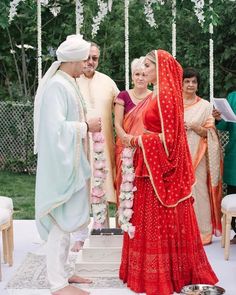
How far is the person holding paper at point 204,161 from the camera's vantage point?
251 inches

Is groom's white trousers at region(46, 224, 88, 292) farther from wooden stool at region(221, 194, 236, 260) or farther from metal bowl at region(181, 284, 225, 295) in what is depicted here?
wooden stool at region(221, 194, 236, 260)

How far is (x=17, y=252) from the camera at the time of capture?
247 inches

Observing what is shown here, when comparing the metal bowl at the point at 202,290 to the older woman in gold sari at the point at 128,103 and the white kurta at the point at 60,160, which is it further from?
the older woman in gold sari at the point at 128,103

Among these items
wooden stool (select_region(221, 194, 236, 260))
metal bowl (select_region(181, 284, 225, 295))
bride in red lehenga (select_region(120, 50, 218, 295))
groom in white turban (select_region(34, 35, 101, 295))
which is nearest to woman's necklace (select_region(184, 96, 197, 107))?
wooden stool (select_region(221, 194, 236, 260))

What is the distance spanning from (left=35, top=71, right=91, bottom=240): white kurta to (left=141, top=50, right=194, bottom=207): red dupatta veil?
0.48 meters

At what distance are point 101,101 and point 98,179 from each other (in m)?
1.11

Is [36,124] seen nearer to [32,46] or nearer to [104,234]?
[104,234]

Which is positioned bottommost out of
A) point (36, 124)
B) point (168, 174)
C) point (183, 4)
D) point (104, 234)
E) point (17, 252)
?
point (17, 252)

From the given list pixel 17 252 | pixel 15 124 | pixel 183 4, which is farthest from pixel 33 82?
pixel 17 252

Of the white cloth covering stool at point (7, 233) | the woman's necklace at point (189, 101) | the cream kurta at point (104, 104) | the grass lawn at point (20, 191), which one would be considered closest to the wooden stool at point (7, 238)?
the white cloth covering stool at point (7, 233)

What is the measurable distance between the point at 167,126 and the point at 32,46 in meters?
8.53

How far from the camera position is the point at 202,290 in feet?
15.7

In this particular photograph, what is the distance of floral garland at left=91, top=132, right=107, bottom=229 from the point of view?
16.6 ft

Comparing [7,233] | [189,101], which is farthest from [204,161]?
[7,233]
